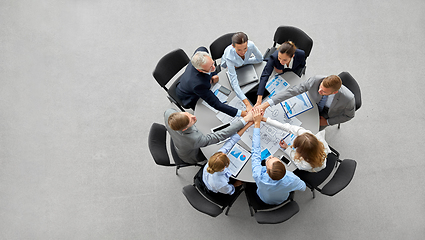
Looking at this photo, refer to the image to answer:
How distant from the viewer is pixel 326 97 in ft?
9.66

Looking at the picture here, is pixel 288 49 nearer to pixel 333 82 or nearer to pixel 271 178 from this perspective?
pixel 333 82

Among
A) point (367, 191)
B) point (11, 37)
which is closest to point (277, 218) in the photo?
point (367, 191)

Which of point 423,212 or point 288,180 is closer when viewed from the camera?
point 288,180

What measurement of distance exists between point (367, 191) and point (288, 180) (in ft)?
6.34

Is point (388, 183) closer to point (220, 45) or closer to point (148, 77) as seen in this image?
point (220, 45)

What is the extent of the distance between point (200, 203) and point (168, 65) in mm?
1821

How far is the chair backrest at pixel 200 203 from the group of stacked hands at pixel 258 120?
0.16 metres

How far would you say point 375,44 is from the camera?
14.0 feet

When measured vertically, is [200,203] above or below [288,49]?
below

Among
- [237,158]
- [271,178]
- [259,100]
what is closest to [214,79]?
[259,100]

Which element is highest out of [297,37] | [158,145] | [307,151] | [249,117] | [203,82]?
[297,37]

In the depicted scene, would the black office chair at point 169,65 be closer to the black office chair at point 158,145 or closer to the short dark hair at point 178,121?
the black office chair at point 158,145

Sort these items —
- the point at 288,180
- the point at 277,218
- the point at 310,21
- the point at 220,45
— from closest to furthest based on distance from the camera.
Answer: the point at 288,180
the point at 277,218
the point at 220,45
the point at 310,21

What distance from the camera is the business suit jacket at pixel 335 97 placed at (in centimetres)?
282
